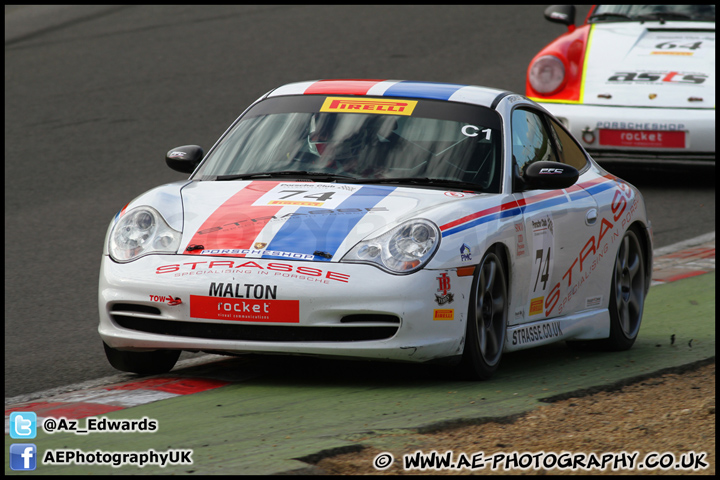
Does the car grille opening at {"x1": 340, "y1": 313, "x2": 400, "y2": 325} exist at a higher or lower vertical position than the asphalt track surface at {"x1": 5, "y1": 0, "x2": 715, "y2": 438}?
higher

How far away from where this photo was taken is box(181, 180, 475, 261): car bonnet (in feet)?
18.0

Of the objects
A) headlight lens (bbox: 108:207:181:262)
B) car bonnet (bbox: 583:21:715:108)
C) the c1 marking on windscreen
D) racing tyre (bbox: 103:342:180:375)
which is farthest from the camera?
car bonnet (bbox: 583:21:715:108)

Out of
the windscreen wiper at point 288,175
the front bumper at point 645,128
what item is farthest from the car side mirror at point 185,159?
the front bumper at point 645,128

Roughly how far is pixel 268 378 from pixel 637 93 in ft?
21.4

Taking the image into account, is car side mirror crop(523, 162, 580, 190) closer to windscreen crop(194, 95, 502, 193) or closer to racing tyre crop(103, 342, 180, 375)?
windscreen crop(194, 95, 502, 193)

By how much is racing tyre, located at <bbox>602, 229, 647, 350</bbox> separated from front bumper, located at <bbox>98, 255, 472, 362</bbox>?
1.73 m

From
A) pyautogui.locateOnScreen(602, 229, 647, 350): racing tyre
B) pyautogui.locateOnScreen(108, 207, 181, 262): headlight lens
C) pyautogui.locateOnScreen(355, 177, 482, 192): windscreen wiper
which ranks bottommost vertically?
pyautogui.locateOnScreen(602, 229, 647, 350): racing tyre

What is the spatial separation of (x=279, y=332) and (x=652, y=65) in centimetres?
706

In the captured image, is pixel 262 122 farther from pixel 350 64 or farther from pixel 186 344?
pixel 350 64

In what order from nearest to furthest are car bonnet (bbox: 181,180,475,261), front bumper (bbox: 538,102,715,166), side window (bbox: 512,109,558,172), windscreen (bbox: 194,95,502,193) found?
car bonnet (bbox: 181,180,475,261) → windscreen (bbox: 194,95,502,193) → side window (bbox: 512,109,558,172) → front bumper (bbox: 538,102,715,166)

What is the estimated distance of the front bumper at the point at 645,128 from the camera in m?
11.2

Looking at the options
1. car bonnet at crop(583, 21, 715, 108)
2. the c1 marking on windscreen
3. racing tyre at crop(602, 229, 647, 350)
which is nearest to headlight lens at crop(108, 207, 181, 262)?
the c1 marking on windscreen

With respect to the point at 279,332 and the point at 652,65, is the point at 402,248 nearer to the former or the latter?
the point at 279,332

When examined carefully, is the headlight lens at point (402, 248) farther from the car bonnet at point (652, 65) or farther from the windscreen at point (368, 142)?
the car bonnet at point (652, 65)
